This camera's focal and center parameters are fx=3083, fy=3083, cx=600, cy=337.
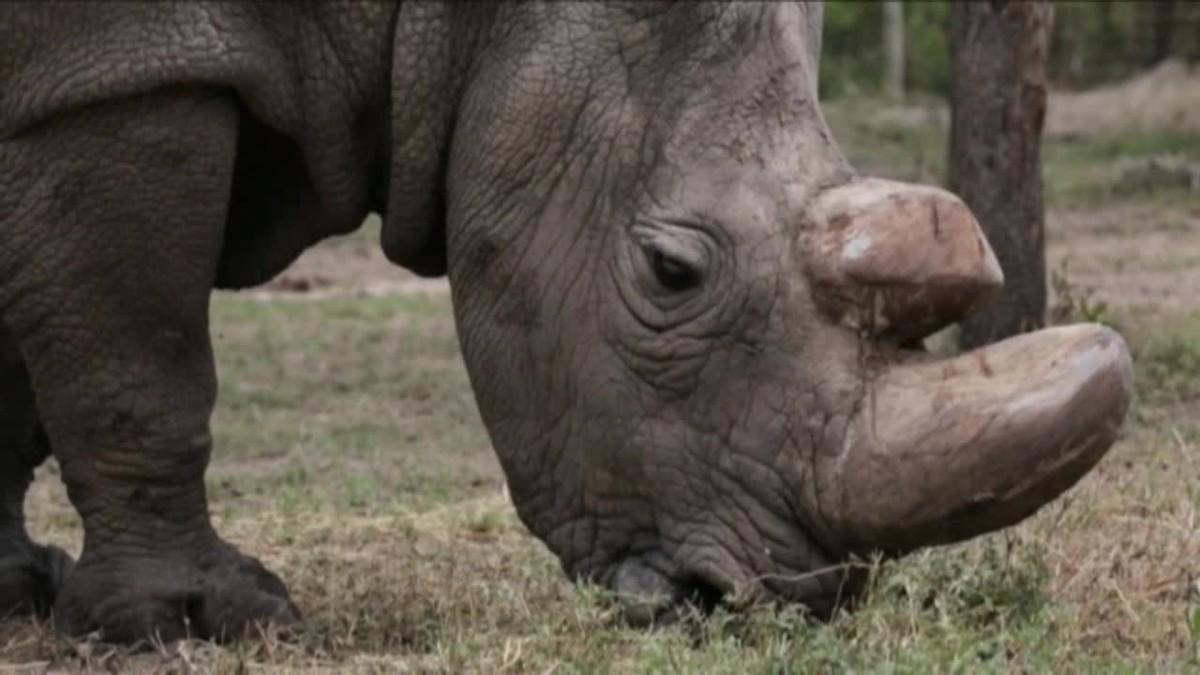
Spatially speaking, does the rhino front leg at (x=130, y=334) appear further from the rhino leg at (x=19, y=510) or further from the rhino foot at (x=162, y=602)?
the rhino leg at (x=19, y=510)

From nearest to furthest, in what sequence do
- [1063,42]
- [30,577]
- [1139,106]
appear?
[30,577] → [1139,106] → [1063,42]

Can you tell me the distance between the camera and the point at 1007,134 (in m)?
11.3

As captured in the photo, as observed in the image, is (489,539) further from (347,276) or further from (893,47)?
(893,47)

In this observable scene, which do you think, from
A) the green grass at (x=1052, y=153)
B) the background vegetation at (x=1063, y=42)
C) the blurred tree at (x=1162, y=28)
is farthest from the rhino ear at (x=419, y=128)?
the blurred tree at (x=1162, y=28)

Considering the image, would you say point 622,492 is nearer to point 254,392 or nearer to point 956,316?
point 956,316

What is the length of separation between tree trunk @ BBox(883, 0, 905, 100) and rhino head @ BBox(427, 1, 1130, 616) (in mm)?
19661

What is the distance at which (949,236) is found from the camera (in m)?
5.72

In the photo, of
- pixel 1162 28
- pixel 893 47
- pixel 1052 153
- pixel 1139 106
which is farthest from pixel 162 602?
pixel 893 47

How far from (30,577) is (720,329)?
2020 mm

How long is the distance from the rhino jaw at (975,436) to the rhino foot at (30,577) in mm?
2180

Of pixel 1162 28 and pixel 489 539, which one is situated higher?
pixel 1162 28

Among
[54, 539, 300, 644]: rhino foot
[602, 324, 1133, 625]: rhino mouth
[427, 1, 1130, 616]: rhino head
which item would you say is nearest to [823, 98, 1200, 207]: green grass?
[54, 539, 300, 644]: rhino foot

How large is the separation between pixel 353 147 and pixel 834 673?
68.8 inches

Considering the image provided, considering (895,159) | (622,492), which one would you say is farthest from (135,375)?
(895,159)
